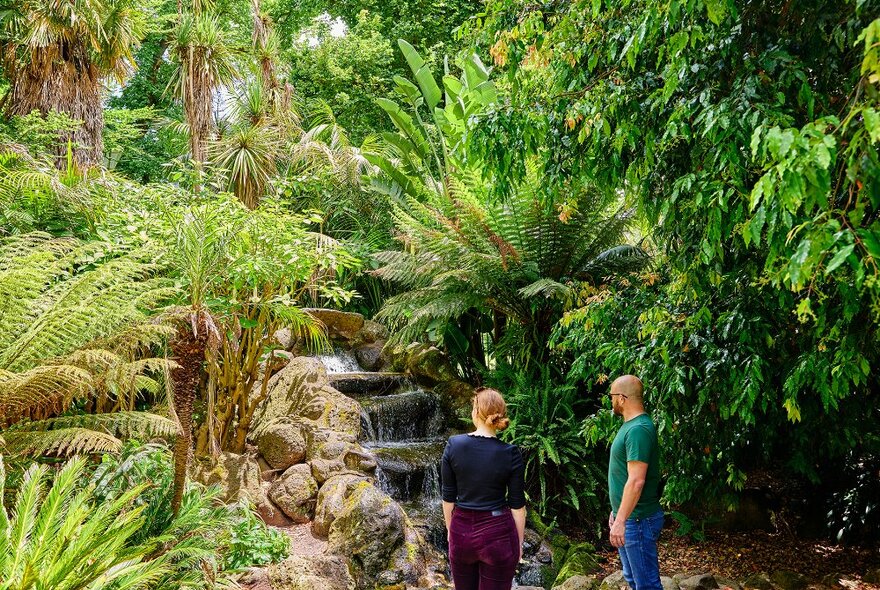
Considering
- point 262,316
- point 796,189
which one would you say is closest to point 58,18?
point 262,316

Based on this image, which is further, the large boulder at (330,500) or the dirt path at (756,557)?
the dirt path at (756,557)

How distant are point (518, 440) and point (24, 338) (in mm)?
4765

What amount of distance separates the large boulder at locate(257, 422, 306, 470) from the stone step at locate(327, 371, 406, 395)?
2.65 m

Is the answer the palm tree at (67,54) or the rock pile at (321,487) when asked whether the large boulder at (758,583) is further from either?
the palm tree at (67,54)

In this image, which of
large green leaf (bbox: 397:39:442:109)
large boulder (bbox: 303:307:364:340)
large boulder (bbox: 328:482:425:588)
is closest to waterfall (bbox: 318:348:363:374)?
large boulder (bbox: 303:307:364:340)

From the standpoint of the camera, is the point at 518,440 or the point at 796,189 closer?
the point at 796,189

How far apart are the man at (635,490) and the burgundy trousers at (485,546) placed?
2.10 feet

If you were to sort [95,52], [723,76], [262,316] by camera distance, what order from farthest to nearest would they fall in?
[95,52] < [262,316] < [723,76]

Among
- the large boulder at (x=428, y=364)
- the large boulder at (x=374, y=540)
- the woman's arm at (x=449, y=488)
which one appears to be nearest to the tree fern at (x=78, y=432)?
the woman's arm at (x=449, y=488)

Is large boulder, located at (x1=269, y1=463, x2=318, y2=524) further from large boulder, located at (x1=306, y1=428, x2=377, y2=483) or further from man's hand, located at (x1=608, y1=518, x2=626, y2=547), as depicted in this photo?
man's hand, located at (x1=608, y1=518, x2=626, y2=547)

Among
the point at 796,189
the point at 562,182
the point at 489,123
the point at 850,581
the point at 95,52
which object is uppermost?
the point at 95,52

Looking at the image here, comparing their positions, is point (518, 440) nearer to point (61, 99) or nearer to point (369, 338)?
point (369, 338)

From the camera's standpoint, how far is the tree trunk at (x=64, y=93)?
7.61m

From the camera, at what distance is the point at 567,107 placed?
366cm
